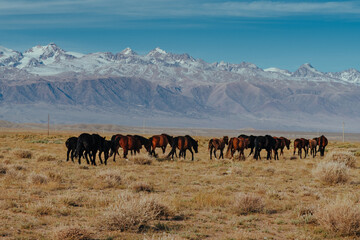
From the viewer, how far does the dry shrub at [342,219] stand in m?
9.36

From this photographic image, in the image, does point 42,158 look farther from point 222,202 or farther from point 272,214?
point 272,214

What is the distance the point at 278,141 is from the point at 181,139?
294 inches

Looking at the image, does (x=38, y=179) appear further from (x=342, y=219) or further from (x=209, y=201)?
(x=342, y=219)

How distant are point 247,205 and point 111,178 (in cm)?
625

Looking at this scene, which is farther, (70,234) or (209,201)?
(209,201)

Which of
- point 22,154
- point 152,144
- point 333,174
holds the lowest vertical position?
point 22,154

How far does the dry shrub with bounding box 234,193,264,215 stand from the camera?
1160 cm

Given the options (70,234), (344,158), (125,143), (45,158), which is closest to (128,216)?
(70,234)

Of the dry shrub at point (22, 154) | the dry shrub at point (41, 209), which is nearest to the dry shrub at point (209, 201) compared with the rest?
the dry shrub at point (41, 209)

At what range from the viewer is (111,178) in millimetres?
15883

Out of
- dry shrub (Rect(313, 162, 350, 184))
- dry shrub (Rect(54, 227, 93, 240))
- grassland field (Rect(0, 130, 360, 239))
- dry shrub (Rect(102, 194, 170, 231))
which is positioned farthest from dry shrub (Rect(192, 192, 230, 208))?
dry shrub (Rect(313, 162, 350, 184))

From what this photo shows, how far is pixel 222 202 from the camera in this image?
12.7m

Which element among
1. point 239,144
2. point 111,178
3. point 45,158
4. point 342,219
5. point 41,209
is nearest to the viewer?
point 342,219

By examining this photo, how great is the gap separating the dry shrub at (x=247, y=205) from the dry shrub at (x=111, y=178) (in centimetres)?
547
